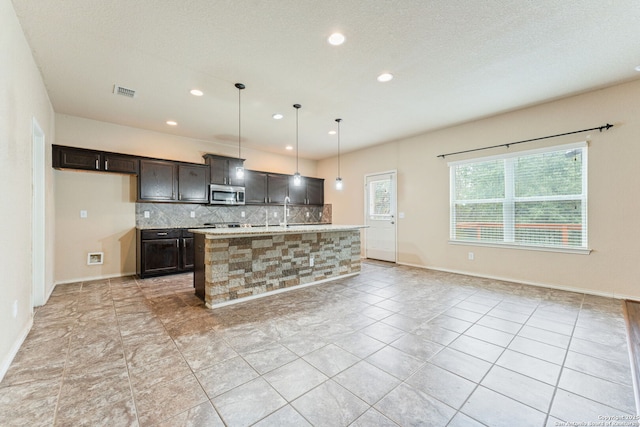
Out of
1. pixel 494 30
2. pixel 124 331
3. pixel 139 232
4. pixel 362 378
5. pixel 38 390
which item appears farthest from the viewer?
pixel 139 232

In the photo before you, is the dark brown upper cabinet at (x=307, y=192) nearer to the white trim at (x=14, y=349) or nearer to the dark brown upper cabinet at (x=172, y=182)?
the dark brown upper cabinet at (x=172, y=182)

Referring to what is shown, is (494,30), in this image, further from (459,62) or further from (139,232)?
(139,232)

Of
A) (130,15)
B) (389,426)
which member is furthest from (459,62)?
(389,426)

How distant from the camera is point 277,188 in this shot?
262 inches

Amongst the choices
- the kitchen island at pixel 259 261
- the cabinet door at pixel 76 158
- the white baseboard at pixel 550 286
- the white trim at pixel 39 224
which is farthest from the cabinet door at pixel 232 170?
the white baseboard at pixel 550 286

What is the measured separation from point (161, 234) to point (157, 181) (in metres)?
0.98

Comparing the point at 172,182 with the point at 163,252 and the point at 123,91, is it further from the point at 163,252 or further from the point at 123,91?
the point at 123,91

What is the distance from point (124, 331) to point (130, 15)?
109 inches

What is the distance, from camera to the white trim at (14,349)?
1861 millimetres

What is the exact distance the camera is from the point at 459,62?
114 inches

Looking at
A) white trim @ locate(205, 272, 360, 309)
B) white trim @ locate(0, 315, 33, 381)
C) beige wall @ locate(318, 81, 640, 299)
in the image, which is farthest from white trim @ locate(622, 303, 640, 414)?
white trim @ locate(0, 315, 33, 381)

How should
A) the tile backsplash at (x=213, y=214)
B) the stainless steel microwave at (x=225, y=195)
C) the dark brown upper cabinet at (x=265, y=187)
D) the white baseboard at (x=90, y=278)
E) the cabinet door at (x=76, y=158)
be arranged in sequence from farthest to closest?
the dark brown upper cabinet at (x=265, y=187), the stainless steel microwave at (x=225, y=195), the tile backsplash at (x=213, y=214), the white baseboard at (x=90, y=278), the cabinet door at (x=76, y=158)

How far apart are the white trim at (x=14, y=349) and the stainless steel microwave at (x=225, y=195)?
3247 mm

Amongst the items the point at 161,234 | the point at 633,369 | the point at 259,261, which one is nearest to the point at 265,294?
the point at 259,261
